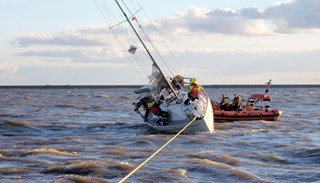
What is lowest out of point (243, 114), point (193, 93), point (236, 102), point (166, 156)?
point (166, 156)

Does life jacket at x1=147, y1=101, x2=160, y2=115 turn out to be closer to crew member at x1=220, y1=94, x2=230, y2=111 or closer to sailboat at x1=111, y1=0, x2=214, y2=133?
sailboat at x1=111, y1=0, x2=214, y2=133

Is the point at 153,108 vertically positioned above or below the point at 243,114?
below

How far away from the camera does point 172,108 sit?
93.4ft

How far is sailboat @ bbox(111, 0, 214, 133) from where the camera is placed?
27.0m

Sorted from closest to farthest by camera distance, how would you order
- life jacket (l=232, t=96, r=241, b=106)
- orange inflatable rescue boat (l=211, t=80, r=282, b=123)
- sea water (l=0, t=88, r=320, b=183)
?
sea water (l=0, t=88, r=320, b=183), orange inflatable rescue boat (l=211, t=80, r=282, b=123), life jacket (l=232, t=96, r=241, b=106)

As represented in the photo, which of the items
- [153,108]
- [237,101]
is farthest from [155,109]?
[237,101]

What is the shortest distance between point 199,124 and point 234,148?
360cm

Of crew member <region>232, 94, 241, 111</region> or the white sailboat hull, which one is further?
crew member <region>232, 94, 241, 111</region>

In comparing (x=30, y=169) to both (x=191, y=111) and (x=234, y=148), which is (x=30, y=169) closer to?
(x=234, y=148)

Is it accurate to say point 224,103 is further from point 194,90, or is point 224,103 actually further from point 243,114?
point 194,90

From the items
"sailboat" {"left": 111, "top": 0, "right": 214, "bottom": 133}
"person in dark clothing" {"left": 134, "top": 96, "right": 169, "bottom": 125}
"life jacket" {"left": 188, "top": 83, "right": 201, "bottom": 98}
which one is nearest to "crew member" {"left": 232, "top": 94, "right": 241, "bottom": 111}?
"sailboat" {"left": 111, "top": 0, "right": 214, "bottom": 133}

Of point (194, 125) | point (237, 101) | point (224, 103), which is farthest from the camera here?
point (224, 103)

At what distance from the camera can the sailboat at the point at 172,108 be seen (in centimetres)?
2705

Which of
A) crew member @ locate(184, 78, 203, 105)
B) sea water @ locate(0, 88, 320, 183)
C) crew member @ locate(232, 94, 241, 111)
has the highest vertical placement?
crew member @ locate(232, 94, 241, 111)
